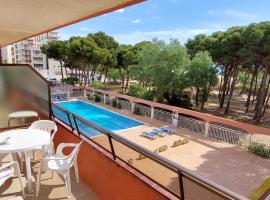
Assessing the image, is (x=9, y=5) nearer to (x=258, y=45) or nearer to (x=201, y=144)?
(x=201, y=144)

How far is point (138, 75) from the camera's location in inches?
742

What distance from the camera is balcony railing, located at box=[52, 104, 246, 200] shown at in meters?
1.58

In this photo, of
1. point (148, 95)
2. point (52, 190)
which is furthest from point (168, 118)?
point (52, 190)

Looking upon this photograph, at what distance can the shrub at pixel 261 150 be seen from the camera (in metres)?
8.42

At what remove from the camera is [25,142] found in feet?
9.72

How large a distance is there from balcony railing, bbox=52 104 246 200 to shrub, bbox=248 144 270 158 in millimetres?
7464

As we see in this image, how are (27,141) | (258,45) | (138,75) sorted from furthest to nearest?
(138,75) → (258,45) → (27,141)

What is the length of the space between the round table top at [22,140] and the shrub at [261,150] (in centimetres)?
849

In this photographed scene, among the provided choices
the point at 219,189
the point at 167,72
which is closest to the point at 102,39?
the point at 167,72

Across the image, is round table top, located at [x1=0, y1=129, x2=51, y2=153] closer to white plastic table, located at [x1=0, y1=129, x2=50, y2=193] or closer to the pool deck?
white plastic table, located at [x1=0, y1=129, x2=50, y2=193]

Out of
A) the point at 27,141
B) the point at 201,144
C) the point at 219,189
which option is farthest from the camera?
the point at 201,144

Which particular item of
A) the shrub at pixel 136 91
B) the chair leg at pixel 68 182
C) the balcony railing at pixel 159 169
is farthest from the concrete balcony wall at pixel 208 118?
the chair leg at pixel 68 182

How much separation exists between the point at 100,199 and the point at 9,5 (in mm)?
2864

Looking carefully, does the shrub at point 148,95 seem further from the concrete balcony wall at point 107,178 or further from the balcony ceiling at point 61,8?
the balcony ceiling at point 61,8
